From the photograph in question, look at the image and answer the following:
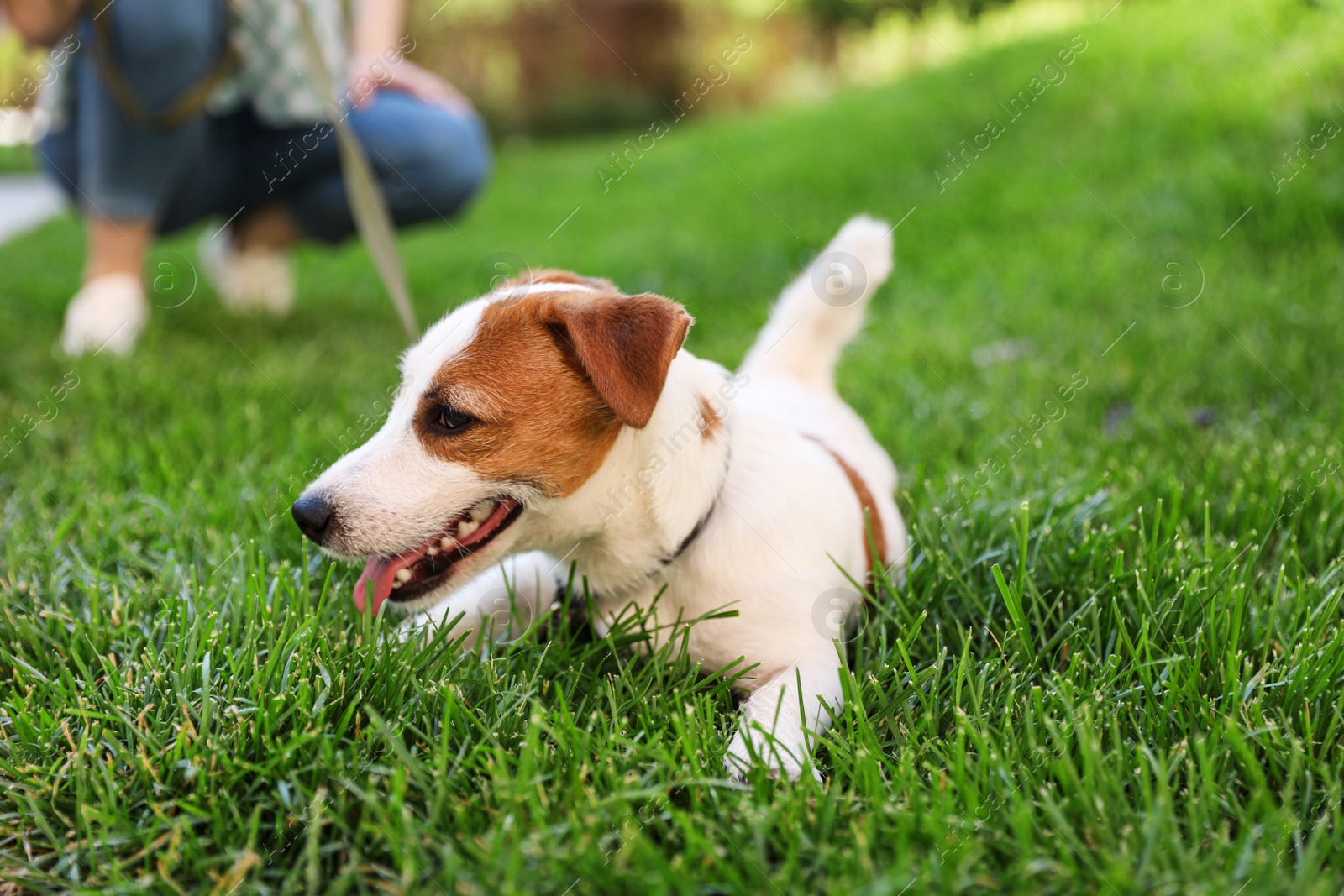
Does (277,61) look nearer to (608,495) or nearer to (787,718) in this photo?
(608,495)

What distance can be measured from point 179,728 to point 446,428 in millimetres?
685

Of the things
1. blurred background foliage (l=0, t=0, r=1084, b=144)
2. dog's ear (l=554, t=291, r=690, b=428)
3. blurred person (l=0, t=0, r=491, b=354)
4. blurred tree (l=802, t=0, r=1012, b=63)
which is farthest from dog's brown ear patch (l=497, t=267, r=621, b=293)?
blurred background foliage (l=0, t=0, r=1084, b=144)

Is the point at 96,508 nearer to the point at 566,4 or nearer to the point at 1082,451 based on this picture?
the point at 1082,451

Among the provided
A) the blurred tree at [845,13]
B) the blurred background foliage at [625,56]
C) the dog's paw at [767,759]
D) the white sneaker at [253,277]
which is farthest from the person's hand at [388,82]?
the blurred tree at [845,13]

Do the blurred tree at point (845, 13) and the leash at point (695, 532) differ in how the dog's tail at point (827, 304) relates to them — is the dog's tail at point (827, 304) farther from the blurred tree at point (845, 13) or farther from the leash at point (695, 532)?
the blurred tree at point (845, 13)

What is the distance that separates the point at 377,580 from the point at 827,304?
159 cm

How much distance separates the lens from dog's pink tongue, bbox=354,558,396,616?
6.64 feet

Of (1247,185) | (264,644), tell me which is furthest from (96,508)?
(1247,185)

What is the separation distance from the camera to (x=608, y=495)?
78.6 inches

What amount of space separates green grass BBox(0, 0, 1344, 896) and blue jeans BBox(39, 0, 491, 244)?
0.67m

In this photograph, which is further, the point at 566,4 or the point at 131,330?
the point at 566,4

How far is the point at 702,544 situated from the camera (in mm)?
2037

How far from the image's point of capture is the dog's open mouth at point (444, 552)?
6.56ft

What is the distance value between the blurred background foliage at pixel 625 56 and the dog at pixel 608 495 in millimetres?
17332
